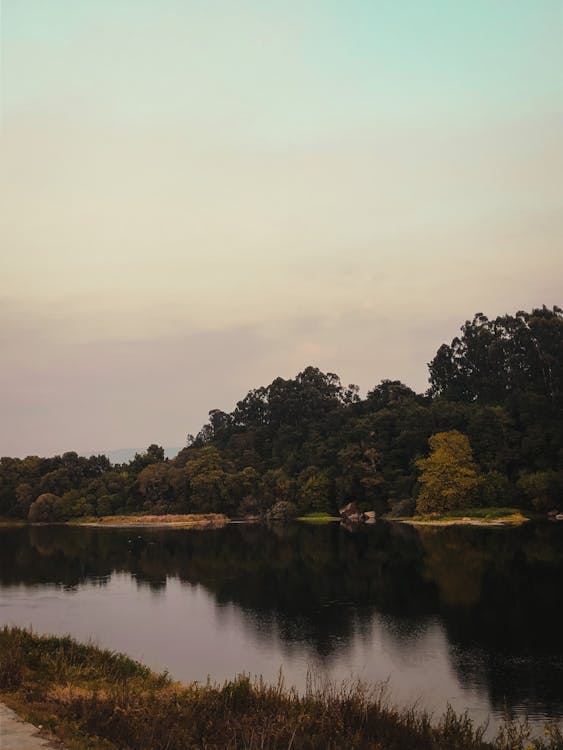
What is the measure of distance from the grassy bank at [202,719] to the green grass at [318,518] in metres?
97.2

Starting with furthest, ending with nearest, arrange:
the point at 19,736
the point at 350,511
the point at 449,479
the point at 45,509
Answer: the point at 45,509, the point at 350,511, the point at 449,479, the point at 19,736

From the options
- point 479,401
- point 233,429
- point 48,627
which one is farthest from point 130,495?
point 48,627

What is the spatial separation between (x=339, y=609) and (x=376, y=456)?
76.5 m

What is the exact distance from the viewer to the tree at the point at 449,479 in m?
98.2

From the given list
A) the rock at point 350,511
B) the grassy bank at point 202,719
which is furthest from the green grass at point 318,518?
the grassy bank at point 202,719

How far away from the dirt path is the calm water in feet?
50.6

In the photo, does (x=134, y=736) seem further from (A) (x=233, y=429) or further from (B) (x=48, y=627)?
(A) (x=233, y=429)

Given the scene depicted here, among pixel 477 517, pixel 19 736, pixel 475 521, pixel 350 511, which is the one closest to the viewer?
pixel 19 736

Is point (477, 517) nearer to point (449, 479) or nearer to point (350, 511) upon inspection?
point (449, 479)

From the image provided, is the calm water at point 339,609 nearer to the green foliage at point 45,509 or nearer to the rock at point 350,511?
the rock at point 350,511

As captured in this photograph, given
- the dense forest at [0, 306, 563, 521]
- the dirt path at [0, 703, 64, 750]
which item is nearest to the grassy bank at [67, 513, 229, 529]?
the dense forest at [0, 306, 563, 521]

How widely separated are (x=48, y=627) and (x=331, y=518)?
276 ft

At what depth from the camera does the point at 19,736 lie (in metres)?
13.3

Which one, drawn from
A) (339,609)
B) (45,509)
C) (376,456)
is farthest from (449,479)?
(45,509)
